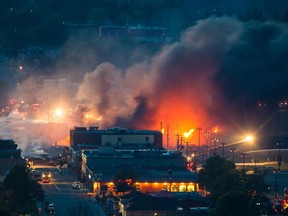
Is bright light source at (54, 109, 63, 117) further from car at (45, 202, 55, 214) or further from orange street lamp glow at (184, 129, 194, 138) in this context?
car at (45, 202, 55, 214)

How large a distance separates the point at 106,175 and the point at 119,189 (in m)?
3.19

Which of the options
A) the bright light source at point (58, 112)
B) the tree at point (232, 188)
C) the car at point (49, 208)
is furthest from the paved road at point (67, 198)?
the bright light source at point (58, 112)

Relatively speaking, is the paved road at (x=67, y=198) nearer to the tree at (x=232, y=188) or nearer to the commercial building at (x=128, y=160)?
the commercial building at (x=128, y=160)

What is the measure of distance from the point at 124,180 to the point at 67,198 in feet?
9.47

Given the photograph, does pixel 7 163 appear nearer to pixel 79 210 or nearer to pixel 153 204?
pixel 79 210

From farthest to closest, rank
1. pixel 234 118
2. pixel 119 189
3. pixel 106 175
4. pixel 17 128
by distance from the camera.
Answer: pixel 17 128
pixel 234 118
pixel 106 175
pixel 119 189

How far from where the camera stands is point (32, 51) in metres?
98.3

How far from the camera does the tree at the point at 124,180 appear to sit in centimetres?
4519

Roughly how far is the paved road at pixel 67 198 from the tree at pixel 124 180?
2.90ft

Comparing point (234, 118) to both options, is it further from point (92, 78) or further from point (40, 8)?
point (40, 8)

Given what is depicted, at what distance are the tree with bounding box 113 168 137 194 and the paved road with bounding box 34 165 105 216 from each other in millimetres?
885

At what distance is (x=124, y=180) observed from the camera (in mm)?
45750

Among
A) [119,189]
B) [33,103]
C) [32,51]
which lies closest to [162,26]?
[32,51]

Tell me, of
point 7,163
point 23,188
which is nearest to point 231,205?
point 23,188
